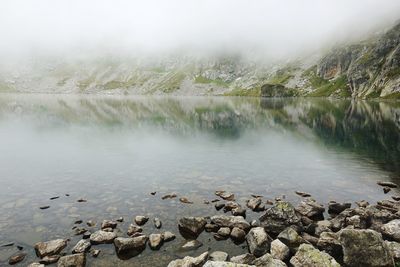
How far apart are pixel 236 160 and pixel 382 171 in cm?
1891

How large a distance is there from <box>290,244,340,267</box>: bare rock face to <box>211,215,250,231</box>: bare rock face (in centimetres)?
562

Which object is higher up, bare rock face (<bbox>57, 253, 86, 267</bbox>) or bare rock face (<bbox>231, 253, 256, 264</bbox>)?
bare rock face (<bbox>231, 253, 256, 264</bbox>)

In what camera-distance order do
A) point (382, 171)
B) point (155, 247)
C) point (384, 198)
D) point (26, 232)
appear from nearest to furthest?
1. point (155, 247)
2. point (26, 232)
3. point (384, 198)
4. point (382, 171)

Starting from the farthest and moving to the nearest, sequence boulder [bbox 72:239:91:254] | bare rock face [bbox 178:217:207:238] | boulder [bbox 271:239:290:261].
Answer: bare rock face [bbox 178:217:207:238], boulder [bbox 72:239:91:254], boulder [bbox 271:239:290:261]

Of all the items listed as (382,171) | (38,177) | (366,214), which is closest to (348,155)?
(382,171)

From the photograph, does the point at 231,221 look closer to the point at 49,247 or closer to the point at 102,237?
the point at 102,237

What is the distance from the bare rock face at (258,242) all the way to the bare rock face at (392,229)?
7.94 meters

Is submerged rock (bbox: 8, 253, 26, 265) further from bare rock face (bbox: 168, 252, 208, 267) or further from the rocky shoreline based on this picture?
bare rock face (bbox: 168, 252, 208, 267)

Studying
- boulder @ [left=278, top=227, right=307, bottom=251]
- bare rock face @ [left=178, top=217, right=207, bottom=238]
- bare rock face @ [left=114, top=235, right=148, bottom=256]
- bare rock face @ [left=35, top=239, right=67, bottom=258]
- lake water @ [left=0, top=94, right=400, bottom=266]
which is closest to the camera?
bare rock face @ [left=35, top=239, right=67, bottom=258]

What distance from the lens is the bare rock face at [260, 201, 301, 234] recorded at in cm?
2356

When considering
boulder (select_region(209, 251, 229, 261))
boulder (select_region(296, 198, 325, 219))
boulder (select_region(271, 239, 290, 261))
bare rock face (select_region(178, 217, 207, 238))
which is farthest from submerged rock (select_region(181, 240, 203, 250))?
boulder (select_region(296, 198, 325, 219))

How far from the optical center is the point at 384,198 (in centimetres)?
3134

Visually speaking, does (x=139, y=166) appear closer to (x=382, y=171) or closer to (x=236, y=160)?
(x=236, y=160)

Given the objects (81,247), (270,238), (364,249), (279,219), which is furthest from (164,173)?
(364,249)
